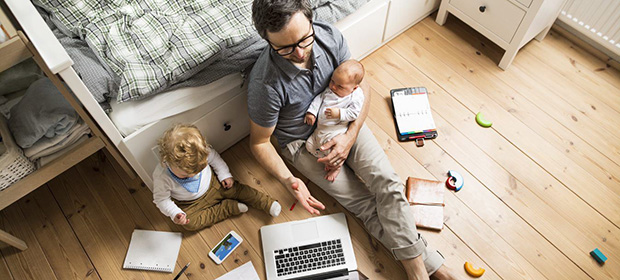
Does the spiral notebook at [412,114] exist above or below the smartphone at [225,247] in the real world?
above

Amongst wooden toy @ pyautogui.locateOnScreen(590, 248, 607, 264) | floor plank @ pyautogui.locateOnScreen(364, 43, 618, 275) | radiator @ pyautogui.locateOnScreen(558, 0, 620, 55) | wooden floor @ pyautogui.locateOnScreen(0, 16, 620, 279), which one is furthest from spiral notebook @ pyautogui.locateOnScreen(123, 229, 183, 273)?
radiator @ pyautogui.locateOnScreen(558, 0, 620, 55)

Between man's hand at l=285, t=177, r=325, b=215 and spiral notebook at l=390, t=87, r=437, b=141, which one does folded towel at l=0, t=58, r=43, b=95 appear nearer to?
man's hand at l=285, t=177, r=325, b=215

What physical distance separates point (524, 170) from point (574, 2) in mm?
885

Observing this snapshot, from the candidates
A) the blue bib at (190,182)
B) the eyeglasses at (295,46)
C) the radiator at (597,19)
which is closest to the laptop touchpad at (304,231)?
the blue bib at (190,182)

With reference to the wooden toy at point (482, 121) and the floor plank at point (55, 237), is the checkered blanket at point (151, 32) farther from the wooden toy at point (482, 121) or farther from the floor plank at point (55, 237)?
the wooden toy at point (482, 121)

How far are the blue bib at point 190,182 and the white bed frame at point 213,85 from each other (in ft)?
0.51

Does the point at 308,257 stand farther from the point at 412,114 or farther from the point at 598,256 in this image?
the point at 598,256

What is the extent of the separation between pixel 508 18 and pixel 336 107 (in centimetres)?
→ 104

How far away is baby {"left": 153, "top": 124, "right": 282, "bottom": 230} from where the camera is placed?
4.42 ft

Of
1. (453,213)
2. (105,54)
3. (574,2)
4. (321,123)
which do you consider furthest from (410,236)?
(574,2)

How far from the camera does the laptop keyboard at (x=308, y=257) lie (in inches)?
60.8

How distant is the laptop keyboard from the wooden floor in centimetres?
9

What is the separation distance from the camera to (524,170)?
1.81m

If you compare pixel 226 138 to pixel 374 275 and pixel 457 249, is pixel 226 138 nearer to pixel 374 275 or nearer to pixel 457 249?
pixel 374 275
